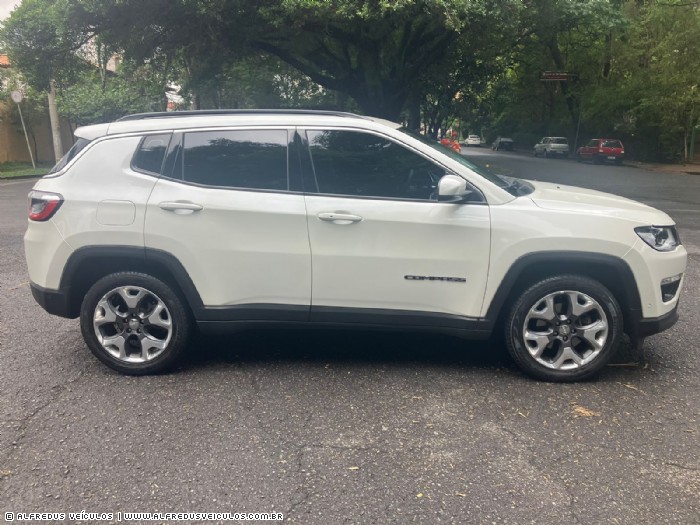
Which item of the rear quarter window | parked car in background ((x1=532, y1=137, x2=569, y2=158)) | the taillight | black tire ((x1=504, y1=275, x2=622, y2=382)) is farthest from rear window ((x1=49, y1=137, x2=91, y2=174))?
Answer: parked car in background ((x1=532, y1=137, x2=569, y2=158))

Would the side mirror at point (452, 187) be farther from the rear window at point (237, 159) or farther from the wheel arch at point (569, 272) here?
the rear window at point (237, 159)

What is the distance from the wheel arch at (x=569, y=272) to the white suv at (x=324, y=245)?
0.01 metres

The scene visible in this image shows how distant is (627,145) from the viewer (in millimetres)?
39156

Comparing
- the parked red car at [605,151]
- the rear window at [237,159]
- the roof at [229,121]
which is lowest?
the parked red car at [605,151]

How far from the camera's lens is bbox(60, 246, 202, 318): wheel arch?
396 centimetres

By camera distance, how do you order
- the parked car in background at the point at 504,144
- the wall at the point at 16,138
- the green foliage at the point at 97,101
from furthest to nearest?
the parked car in background at the point at 504,144
the green foliage at the point at 97,101
the wall at the point at 16,138

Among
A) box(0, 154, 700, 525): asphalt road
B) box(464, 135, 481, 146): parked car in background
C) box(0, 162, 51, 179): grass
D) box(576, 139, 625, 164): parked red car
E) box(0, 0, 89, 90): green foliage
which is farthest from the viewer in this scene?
box(464, 135, 481, 146): parked car in background

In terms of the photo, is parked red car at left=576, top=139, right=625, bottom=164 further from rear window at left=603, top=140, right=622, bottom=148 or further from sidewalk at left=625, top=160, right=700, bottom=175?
sidewalk at left=625, top=160, right=700, bottom=175

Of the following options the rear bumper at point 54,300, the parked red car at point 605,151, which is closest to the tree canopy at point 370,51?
the parked red car at point 605,151

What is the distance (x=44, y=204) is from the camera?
13.2 ft

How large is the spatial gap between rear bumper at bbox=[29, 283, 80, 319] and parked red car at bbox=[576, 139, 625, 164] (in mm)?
36255

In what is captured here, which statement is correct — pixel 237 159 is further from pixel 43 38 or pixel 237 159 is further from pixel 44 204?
pixel 43 38

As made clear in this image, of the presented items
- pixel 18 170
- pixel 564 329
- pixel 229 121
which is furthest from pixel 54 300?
pixel 18 170

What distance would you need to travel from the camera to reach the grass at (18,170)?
23000mm
